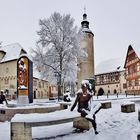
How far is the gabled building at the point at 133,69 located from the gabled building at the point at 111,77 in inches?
327

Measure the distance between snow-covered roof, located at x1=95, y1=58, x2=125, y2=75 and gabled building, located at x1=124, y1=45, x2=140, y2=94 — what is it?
10598mm

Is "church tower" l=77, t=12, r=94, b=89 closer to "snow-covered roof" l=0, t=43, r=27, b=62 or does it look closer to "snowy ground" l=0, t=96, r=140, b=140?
"snow-covered roof" l=0, t=43, r=27, b=62

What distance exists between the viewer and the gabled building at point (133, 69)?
1929 inches

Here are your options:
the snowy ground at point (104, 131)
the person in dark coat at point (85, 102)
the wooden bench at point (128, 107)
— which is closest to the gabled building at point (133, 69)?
the wooden bench at point (128, 107)

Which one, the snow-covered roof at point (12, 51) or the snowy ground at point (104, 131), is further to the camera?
the snow-covered roof at point (12, 51)

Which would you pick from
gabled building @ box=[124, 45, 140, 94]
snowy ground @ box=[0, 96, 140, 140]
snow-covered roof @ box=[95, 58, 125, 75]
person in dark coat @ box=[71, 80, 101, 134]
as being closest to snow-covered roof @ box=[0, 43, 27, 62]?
gabled building @ box=[124, 45, 140, 94]

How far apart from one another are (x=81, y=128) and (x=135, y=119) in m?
2.67

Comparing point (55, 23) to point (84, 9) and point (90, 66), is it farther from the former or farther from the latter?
point (84, 9)

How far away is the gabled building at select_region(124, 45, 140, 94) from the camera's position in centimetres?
4900

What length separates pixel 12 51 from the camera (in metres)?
53.7

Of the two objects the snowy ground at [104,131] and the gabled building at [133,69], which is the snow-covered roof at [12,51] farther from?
the snowy ground at [104,131]

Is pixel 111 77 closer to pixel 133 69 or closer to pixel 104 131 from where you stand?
pixel 133 69

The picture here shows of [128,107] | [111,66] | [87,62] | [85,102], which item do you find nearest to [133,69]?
[87,62]

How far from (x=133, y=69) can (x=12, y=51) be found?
27.0 m
